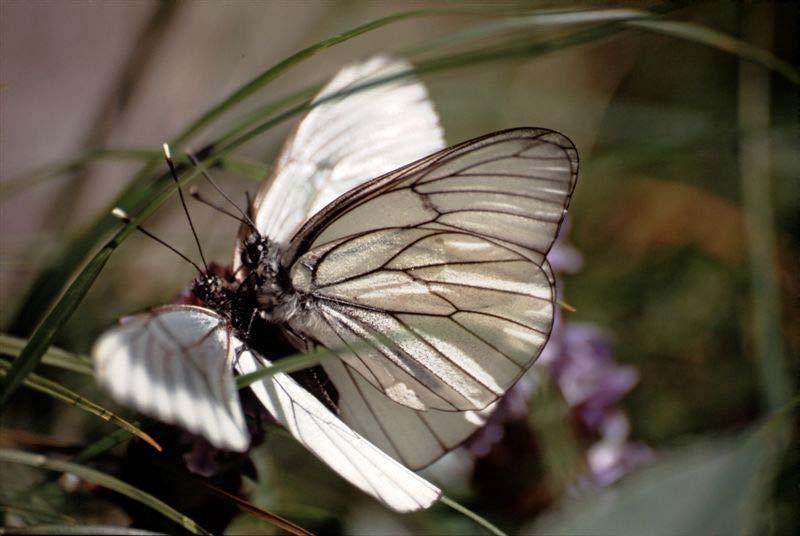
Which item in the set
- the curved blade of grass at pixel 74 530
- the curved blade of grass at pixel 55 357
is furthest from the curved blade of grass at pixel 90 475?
the curved blade of grass at pixel 55 357

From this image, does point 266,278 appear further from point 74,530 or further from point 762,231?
point 762,231

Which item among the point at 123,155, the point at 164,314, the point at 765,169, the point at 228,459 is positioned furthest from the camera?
the point at 765,169

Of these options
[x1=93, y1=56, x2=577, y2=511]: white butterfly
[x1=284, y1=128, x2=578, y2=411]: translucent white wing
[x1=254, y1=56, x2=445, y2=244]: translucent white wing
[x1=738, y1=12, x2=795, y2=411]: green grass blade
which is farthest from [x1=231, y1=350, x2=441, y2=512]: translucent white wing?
[x1=738, y1=12, x2=795, y2=411]: green grass blade

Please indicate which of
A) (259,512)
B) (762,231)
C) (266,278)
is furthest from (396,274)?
(762,231)

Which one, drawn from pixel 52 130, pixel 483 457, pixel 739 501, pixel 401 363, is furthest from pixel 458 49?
pixel 739 501

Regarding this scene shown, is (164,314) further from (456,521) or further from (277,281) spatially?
(456,521)

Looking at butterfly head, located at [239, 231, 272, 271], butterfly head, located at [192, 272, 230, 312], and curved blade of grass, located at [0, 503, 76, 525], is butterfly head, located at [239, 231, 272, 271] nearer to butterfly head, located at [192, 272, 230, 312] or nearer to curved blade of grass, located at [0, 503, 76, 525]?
butterfly head, located at [192, 272, 230, 312]
